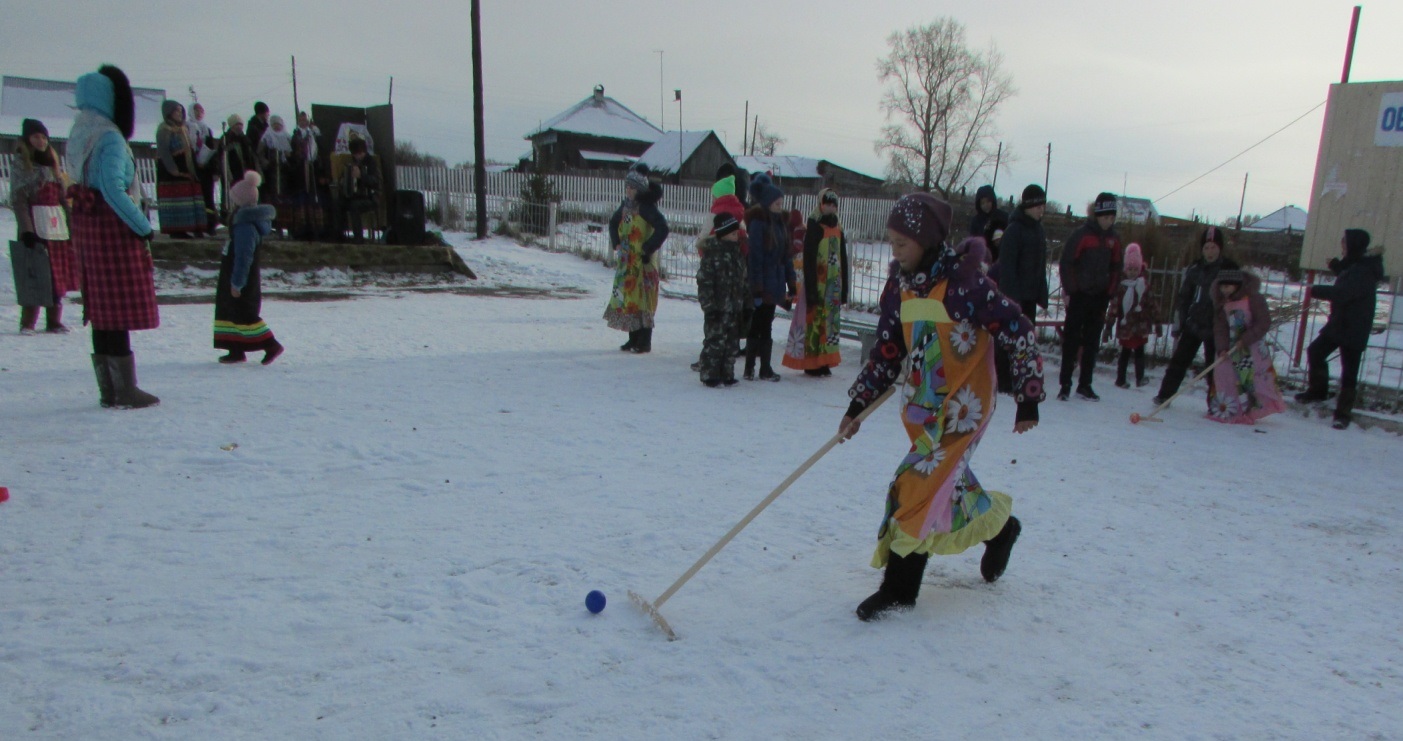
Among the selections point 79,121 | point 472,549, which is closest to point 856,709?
point 472,549

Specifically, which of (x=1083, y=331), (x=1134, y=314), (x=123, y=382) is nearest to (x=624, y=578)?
(x=123, y=382)

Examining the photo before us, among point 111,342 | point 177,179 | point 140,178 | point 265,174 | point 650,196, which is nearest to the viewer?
point 111,342

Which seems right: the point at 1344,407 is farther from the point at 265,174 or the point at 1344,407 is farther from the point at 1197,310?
the point at 265,174

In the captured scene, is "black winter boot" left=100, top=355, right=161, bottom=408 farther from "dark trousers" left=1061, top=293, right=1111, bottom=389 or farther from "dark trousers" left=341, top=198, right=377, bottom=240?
"dark trousers" left=341, top=198, right=377, bottom=240

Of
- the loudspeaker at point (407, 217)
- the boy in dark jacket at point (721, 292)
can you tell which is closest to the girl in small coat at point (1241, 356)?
the boy in dark jacket at point (721, 292)

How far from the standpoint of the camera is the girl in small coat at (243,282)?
6879 mm

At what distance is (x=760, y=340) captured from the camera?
7.99 metres

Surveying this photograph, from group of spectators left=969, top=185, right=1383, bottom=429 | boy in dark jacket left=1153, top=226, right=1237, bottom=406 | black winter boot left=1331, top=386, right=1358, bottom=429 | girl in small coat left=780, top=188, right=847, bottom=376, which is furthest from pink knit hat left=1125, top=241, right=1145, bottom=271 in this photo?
girl in small coat left=780, top=188, right=847, bottom=376

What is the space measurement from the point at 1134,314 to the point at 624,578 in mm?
6477

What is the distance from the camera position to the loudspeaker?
1492 centimetres

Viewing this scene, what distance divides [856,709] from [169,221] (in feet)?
45.0

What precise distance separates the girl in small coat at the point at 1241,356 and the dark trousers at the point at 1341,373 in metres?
0.53

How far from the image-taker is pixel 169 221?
13.0 meters

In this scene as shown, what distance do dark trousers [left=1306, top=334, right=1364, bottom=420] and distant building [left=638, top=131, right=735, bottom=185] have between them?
37708 millimetres
